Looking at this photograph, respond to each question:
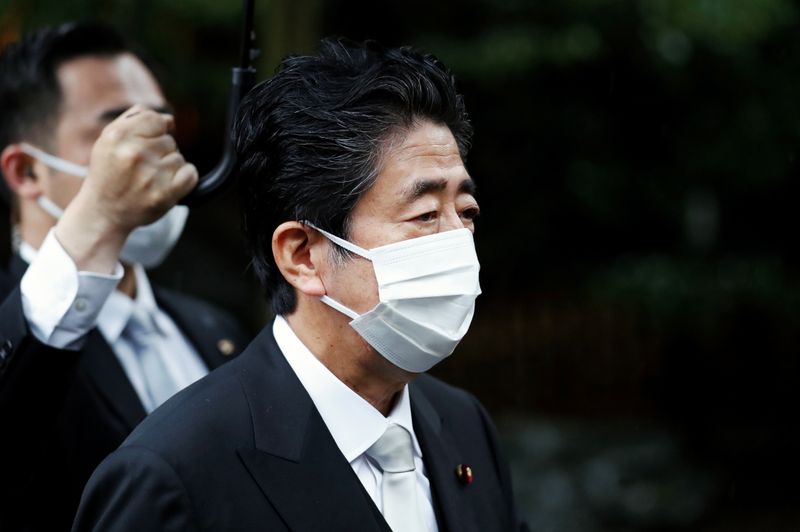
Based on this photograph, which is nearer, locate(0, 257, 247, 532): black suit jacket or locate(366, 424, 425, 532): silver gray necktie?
locate(366, 424, 425, 532): silver gray necktie

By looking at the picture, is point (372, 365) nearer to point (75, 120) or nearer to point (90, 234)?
point (90, 234)

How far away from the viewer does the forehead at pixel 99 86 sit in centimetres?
347

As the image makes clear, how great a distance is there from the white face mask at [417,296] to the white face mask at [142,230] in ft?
3.23

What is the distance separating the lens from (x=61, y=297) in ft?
9.25

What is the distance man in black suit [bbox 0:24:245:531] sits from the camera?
2783 millimetres

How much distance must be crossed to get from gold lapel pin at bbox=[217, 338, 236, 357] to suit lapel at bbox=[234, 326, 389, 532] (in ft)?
3.73

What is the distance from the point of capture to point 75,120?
11.3ft

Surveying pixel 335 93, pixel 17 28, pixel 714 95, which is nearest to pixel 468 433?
pixel 335 93

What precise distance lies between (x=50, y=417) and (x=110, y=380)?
0.36 m

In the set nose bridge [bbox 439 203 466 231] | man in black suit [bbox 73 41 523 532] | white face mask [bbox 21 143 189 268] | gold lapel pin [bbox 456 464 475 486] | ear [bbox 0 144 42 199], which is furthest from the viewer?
ear [bbox 0 144 42 199]

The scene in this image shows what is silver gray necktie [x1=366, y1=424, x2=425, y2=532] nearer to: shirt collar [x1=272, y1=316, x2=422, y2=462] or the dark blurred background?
shirt collar [x1=272, y1=316, x2=422, y2=462]

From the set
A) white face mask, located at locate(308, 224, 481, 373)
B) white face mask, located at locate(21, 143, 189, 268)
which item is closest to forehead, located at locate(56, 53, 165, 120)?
white face mask, located at locate(21, 143, 189, 268)

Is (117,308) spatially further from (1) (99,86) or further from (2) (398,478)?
(2) (398,478)

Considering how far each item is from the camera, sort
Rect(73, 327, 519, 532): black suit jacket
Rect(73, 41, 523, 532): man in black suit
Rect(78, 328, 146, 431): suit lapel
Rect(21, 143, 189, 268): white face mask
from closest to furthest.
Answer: Rect(73, 327, 519, 532): black suit jacket
Rect(73, 41, 523, 532): man in black suit
Rect(78, 328, 146, 431): suit lapel
Rect(21, 143, 189, 268): white face mask
